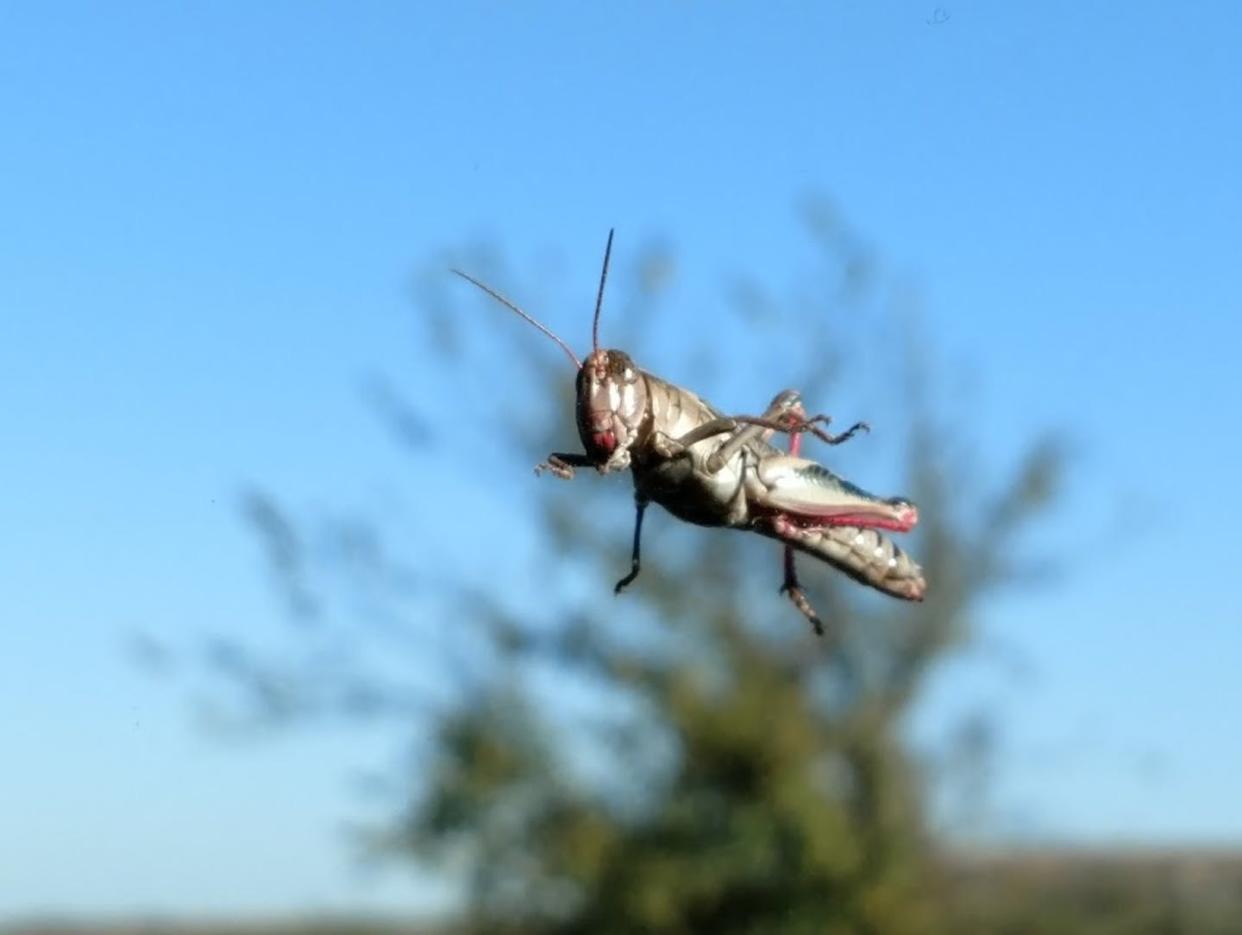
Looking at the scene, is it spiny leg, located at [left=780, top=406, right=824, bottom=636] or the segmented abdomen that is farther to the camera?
spiny leg, located at [left=780, top=406, right=824, bottom=636]

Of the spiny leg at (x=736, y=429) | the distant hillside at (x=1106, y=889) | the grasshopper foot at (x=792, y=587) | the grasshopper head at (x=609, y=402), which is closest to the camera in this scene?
the grasshopper head at (x=609, y=402)

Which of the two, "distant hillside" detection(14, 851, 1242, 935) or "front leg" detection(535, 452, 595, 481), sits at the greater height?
"distant hillside" detection(14, 851, 1242, 935)

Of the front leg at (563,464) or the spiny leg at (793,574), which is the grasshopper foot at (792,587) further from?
the front leg at (563,464)

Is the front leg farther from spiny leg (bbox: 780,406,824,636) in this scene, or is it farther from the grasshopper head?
spiny leg (bbox: 780,406,824,636)

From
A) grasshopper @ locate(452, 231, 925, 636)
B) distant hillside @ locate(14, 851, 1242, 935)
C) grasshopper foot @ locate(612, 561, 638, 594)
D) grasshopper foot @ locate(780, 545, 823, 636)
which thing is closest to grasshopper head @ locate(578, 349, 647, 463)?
grasshopper @ locate(452, 231, 925, 636)

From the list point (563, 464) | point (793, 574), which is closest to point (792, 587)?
point (793, 574)

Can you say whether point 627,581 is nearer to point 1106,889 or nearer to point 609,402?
point 609,402

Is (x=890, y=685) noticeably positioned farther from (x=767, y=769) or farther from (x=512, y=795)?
(x=512, y=795)

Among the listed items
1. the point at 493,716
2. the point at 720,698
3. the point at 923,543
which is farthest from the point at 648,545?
the point at 493,716

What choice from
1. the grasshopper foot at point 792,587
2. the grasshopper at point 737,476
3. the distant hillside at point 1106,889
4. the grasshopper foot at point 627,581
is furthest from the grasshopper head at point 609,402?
the distant hillside at point 1106,889
